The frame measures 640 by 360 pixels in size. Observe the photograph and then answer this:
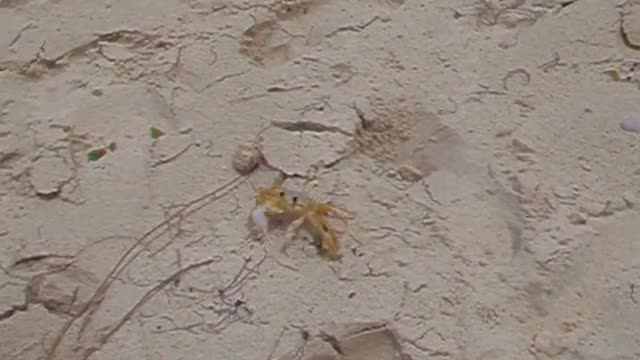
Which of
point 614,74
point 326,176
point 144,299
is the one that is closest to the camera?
point 144,299

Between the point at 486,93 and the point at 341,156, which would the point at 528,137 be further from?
the point at 341,156

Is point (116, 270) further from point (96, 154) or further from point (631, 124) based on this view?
point (631, 124)

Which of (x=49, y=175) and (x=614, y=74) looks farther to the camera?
(x=614, y=74)

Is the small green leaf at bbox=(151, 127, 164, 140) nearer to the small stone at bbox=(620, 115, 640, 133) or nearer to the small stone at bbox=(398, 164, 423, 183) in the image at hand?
the small stone at bbox=(398, 164, 423, 183)

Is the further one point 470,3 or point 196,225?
point 470,3

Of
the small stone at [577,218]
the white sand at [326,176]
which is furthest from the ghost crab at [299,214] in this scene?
the small stone at [577,218]

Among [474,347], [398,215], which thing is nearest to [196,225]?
[398,215]

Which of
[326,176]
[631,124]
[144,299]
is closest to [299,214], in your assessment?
[326,176]
